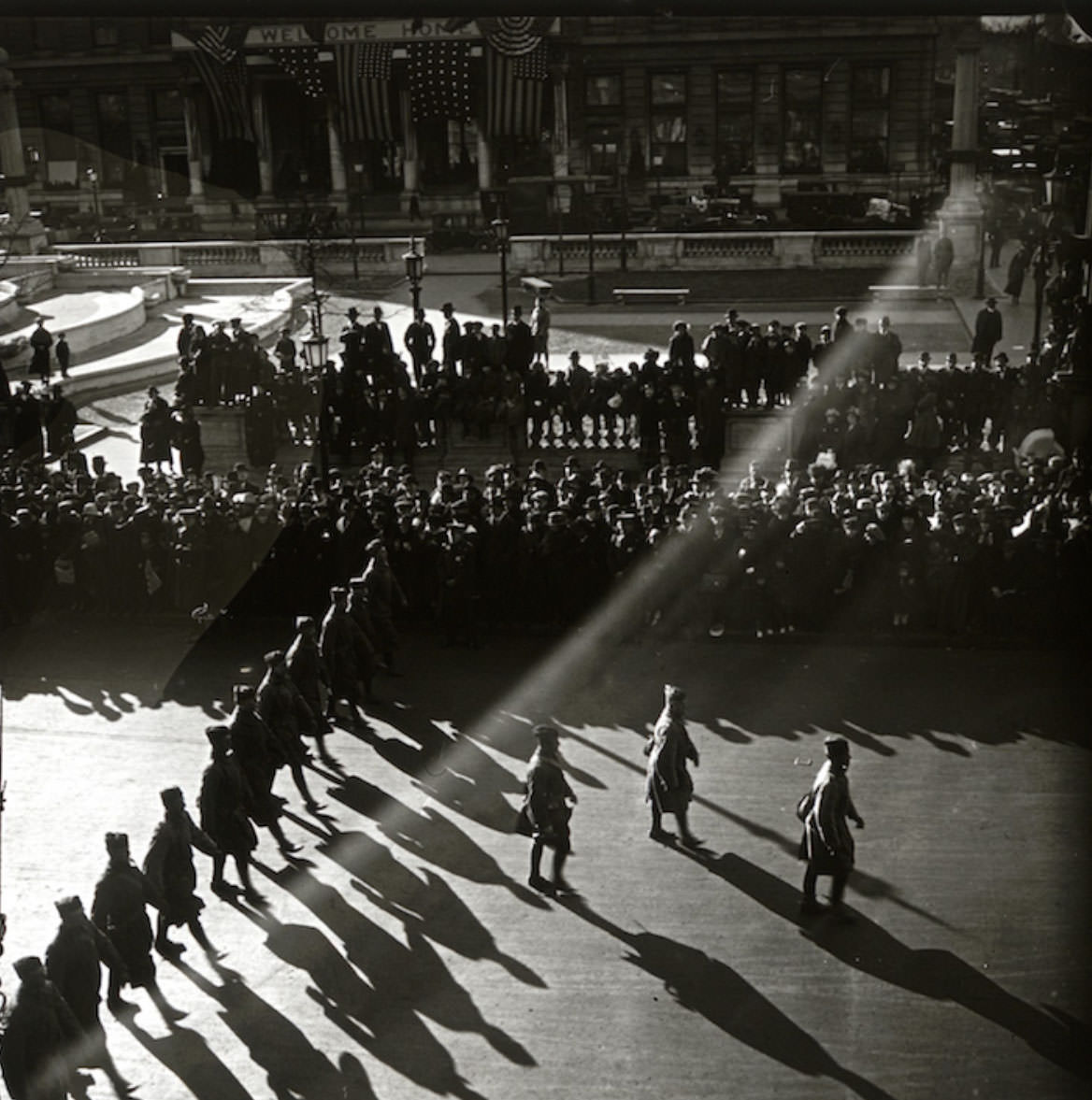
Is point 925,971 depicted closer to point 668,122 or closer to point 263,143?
point 668,122

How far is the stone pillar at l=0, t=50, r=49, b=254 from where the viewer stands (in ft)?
135

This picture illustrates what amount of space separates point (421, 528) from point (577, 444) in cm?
639

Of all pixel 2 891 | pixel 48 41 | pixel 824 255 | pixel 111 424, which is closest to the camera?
pixel 2 891

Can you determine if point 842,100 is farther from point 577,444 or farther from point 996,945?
point 996,945

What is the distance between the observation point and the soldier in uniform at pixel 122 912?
9555mm

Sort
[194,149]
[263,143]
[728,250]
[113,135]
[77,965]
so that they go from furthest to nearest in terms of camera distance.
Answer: [113,135]
[194,149]
[263,143]
[728,250]
[77,965]


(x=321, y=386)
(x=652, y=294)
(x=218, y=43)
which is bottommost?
(x=652, y=294)

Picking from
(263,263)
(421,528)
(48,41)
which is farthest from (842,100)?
(421,528)

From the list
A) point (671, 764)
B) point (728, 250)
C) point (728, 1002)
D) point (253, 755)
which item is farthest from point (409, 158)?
point (728, 1002)

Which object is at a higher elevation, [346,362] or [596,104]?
[596,104]

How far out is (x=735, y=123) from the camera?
5328 centimetres

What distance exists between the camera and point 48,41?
57344 mm

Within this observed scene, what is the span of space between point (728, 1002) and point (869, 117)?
47874 millimetres

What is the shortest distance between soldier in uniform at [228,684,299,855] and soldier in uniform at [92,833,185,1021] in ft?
5.78
